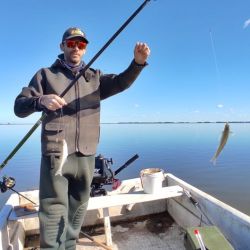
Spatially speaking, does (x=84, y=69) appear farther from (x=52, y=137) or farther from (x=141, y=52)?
(x=52, y=137)

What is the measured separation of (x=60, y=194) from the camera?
2.85 m

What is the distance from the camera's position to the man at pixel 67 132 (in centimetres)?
281

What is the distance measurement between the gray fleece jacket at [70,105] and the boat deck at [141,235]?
1.94m

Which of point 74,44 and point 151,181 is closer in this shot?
point 74,44

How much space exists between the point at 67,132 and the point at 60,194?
628 millimetres

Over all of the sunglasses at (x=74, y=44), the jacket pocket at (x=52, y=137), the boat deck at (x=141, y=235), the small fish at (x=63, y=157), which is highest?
the sunglasses at (x=74, y=44)

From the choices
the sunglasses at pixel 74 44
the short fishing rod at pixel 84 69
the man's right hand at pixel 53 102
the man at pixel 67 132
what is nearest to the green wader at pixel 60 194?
the man at pixel 67 132

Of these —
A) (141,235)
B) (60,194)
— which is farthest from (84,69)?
(141,235)

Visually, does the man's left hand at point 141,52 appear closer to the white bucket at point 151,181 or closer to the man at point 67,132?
the man at point 67,132

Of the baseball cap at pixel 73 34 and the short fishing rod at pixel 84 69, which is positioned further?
the baseball cap at pixel 73 34

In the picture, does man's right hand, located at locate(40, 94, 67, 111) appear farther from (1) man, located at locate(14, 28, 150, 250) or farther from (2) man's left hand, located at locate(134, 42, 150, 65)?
(2) man's left hand, located at locate(134, 42, 150, 65)

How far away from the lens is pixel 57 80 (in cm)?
293

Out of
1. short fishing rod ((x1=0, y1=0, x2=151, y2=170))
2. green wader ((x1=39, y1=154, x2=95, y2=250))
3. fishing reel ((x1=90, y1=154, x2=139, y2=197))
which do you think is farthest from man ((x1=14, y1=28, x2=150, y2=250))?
fishing reel ((x1=90, y1=154, x2=139, y2=197))

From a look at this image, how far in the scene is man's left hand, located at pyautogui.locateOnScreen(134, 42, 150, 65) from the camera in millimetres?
2930
